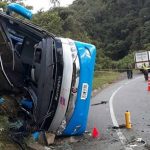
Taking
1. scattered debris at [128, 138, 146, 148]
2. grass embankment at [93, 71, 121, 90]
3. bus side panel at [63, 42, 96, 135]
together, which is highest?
bus side panel at [63, 42, 96, 135]

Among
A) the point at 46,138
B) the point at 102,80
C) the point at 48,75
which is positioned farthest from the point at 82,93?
the point at 102,80

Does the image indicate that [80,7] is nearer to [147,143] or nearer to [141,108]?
[141,108]

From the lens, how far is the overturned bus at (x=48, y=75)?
849 centimetres

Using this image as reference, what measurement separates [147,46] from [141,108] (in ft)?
184

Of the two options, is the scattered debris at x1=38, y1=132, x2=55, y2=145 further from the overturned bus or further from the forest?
the forest

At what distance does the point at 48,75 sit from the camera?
8500mm

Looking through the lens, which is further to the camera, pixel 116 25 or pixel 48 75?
pixel 116 25

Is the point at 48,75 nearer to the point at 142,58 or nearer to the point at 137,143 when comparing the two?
the point at 137,143

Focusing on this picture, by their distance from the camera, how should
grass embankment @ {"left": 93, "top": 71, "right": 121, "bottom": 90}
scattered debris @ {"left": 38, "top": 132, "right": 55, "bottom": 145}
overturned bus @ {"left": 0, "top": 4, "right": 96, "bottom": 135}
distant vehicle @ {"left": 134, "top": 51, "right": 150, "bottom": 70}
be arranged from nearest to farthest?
scattered debris @ {"left": 38, "top": 132, "right": 55, "bottom": 145}
overturned bus @ {"left": 0, "top": 4, "right": 96, "bottom": 135}
grass embankment @ {"left": 93, "top": 71, "right": 121, "bottom": 90}
distant vehicle @ {"left": 134, "top": 51, "right": 150, "bottom": 70}

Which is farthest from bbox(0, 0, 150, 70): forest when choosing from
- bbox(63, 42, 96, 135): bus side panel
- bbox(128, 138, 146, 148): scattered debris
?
bbox(128, 138, 146, 148): scattered debris

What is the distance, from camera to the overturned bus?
8.49m

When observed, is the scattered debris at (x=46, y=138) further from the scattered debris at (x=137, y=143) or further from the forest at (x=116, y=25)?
the forest at (x=116, y=25)

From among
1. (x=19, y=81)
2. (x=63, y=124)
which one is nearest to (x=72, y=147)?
(x=63, y=124)

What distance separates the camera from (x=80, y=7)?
312ft
